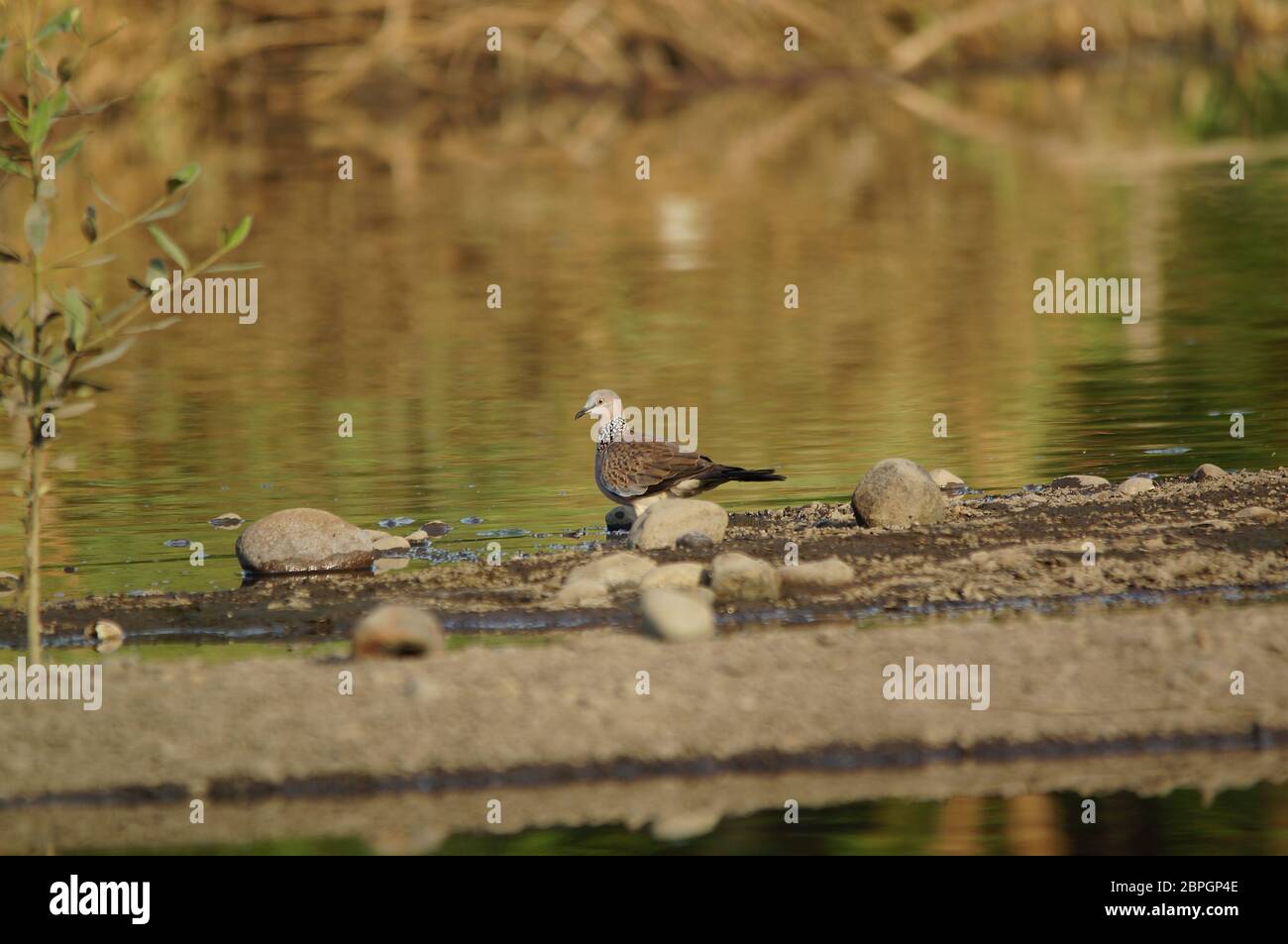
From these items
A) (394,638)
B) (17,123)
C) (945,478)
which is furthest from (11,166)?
Result: (945,478)

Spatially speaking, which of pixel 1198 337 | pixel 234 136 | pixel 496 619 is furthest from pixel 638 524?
pixel 234 136

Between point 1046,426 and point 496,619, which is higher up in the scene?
point 1046,426

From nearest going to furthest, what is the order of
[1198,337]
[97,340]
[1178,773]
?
[1178,773] < [97,340] < [1198,337]

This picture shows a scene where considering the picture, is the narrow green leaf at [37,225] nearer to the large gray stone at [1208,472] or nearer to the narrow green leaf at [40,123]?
the narrow green leaf at [40,123]

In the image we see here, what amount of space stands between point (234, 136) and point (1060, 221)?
2393cm

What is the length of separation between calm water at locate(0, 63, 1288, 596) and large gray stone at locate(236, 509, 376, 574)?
28cm

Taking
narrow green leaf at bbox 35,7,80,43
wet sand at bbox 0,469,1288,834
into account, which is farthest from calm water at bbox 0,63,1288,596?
narrow green leaf at bbox 35,7,80,43

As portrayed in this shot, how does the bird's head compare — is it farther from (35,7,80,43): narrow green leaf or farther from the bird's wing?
(35,7,80,43): narrow green leaf

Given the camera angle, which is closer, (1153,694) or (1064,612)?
(1153,694)

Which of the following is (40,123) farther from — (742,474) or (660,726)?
(742,474)

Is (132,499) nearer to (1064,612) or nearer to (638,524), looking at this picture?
(638,524)

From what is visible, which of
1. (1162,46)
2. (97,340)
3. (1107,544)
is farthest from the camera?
(1162,46)

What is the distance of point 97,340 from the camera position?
8.53 m

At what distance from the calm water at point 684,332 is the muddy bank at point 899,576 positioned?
0.95 metres
